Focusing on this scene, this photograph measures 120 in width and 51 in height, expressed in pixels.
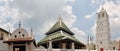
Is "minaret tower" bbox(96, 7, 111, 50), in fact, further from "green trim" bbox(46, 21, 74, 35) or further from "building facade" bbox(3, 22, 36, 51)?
"building facade" bbox(3, 22, 36, 51)

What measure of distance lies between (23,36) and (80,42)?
1137cm

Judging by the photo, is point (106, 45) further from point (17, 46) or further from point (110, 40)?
point (17, 46)

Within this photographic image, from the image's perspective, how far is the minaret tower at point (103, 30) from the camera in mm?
95688

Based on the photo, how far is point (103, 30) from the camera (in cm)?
9906

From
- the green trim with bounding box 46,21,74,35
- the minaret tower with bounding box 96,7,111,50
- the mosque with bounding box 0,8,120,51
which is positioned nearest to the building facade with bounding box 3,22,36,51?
the mosque with bounding box 0,8,120,51

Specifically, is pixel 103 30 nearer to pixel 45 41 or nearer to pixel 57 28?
pixel 57 28

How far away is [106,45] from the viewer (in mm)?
93875

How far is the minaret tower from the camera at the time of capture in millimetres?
95688

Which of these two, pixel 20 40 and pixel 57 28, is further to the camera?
pixel 57 28

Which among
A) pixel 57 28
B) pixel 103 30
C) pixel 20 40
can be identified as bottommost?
pixel 20 40

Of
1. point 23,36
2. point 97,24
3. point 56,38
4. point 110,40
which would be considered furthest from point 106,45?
point 23,36

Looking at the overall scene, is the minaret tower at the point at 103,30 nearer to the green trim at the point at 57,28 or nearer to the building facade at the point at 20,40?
the green trim at the point at 57,28

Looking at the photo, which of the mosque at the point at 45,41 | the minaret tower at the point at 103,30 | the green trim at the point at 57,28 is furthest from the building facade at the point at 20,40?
the minaret tower at the point at 103,30

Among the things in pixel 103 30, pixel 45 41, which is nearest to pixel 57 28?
pixel 45 41
